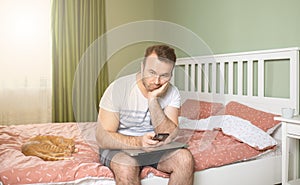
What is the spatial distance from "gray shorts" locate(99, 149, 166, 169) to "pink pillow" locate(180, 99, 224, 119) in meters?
0.29

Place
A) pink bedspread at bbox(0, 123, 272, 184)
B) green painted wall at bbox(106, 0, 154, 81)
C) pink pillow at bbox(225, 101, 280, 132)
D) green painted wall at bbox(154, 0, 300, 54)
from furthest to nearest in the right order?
green painted wall at bbox(106, 0, 154, 81), green painted wall at bbox(154, 0, 300, 54), pink pillow at bbox(225, 101, 280, 132), pink bedspread at bbox(0, 123, 272, 184)

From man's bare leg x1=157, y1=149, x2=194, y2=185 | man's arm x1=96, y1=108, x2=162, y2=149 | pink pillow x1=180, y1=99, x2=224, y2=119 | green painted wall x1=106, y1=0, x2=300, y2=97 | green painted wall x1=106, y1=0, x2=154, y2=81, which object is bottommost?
man's bare leg x1=157, y1=149, x2=194, y2=185

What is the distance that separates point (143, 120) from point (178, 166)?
265 millimetres

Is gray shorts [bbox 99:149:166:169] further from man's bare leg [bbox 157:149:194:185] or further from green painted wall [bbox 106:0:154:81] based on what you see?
green painted wall [bbox 106:0:154:81]

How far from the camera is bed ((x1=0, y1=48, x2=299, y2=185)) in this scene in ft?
4.37

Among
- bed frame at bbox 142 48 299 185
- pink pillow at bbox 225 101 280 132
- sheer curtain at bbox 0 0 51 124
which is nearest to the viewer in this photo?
bed frame at bbox 142 48 299 185

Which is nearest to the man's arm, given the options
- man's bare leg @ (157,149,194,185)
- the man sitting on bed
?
the man sitting on bed

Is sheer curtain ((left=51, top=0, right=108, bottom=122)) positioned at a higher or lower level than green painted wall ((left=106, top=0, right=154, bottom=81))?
lower

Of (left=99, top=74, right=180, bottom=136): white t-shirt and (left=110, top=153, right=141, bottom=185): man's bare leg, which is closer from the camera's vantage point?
(left=110, top=153, right=141, bottom=185): man's bare leg

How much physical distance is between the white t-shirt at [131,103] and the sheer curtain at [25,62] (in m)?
1.75

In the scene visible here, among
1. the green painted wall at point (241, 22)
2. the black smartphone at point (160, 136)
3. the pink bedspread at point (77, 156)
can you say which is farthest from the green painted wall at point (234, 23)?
the pink bedspread at point (77, 156)

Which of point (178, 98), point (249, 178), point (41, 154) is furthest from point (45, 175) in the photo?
point (249, 178)

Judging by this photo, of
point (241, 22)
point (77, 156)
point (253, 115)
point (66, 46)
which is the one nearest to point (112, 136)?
point (77, 156)

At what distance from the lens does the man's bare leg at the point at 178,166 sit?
140 cm
